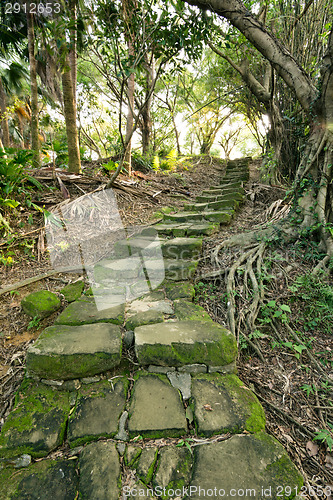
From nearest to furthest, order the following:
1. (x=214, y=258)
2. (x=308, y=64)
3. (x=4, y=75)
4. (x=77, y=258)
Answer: (x=214, y=258) → (x=77, y=258) → (x=308, y=64) → (x=4, y=75)

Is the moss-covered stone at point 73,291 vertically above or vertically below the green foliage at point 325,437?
above

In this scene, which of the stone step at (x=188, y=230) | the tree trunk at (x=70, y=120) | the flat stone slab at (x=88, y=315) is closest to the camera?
the flat stone slab at (x=88, y=315)

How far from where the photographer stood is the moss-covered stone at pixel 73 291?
1.87m

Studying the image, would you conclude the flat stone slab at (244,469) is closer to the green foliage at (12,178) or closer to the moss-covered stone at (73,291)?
the moss-covered stone at (73,291)

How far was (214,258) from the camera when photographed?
7.57ft

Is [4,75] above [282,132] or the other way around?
above

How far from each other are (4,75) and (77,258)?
10.4m

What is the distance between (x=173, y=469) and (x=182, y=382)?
0.35 meters

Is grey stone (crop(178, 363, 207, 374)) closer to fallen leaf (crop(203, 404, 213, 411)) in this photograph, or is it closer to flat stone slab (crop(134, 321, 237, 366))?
flat stone slab (crop(134, 321, 237, 366))

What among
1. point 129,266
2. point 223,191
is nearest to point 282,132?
point 223,191

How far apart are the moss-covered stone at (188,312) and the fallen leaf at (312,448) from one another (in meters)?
0.78

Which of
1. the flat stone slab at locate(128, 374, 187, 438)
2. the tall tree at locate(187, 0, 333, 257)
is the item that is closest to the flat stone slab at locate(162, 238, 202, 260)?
the tall tree at locate(187, 0, 333, 257)

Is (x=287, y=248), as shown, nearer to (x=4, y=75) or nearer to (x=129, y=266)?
(x=129, y=266)

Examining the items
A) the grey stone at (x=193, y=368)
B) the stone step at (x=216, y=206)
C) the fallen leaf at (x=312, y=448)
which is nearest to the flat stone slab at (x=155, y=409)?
the grey stone at (x=193, y=368)
